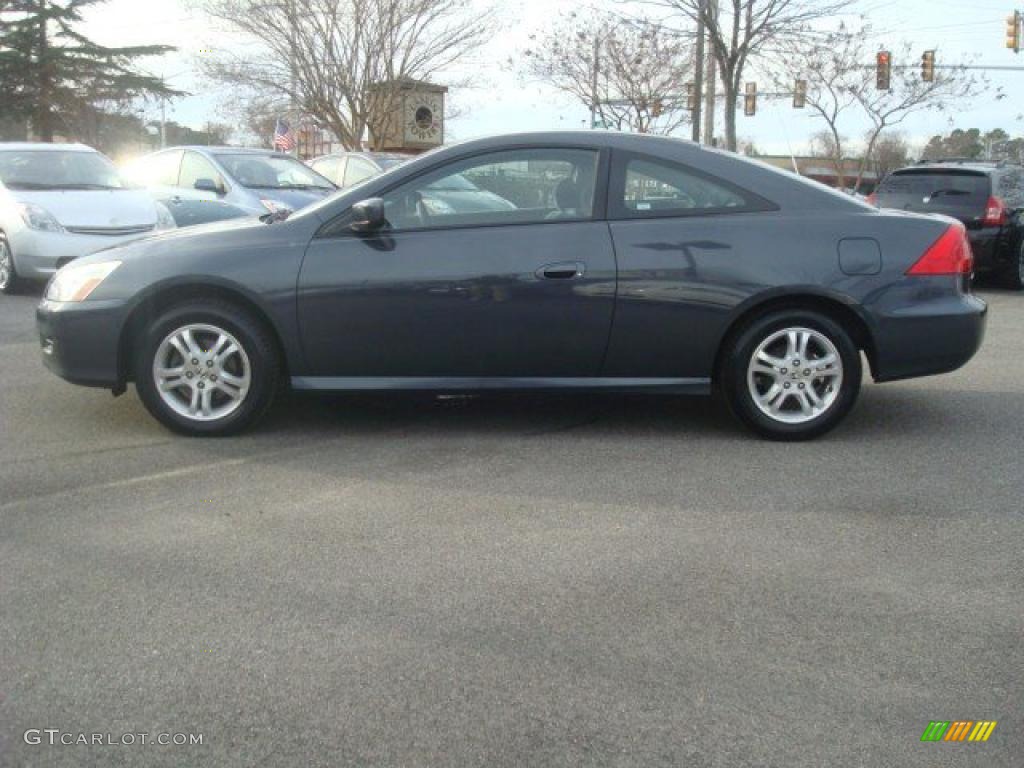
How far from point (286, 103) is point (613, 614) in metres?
31.4

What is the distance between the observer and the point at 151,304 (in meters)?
5.55

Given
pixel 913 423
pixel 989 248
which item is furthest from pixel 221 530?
pixel 989 248

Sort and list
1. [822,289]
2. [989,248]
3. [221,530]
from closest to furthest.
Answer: [221,530] < [822,289] < [989,248]

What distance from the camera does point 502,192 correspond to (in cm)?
565

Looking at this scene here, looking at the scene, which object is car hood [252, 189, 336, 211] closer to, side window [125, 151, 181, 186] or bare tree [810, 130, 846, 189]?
side window [125, 151, 181, 186]

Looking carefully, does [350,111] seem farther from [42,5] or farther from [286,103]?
[42,5]

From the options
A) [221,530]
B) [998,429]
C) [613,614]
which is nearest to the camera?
[613,614]

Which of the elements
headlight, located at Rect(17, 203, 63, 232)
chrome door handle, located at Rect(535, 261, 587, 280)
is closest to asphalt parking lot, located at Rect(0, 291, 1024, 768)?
chrome door handle, located at Rect(535, 261, 587, 280)

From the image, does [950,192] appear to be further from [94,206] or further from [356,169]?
[94,206]

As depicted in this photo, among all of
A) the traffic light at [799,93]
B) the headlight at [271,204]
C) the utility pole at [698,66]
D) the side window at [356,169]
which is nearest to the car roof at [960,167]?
the utility pole at [698,66]

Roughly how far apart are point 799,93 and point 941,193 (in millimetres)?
19416

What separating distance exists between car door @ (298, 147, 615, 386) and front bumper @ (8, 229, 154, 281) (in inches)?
251

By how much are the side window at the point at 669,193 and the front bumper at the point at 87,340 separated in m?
2.53

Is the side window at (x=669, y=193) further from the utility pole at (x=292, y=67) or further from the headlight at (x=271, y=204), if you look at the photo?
the utility pole at (x=292, y=67)
